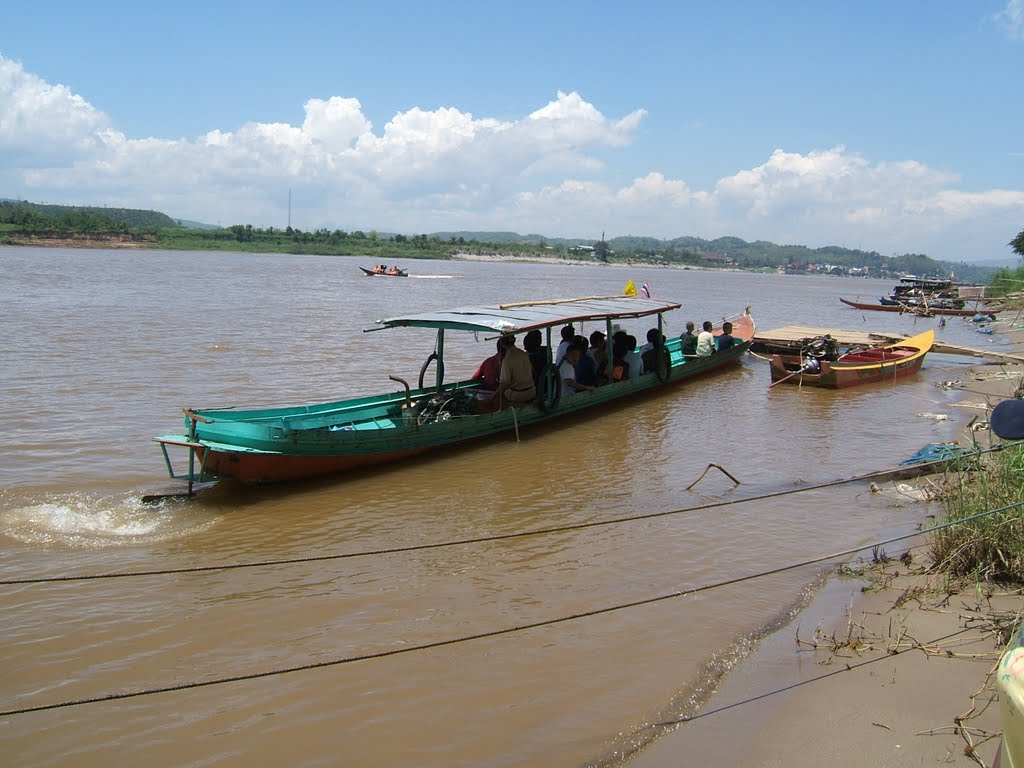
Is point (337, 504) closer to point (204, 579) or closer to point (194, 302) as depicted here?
point (204, 579)

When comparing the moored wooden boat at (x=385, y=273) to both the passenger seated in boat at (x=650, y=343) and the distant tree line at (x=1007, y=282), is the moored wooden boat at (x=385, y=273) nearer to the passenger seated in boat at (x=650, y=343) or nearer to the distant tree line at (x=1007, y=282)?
the distant tree line at (x=1007, y=282)

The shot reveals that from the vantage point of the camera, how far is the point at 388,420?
10750 millimetres

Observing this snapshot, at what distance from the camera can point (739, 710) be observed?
4.58 meters

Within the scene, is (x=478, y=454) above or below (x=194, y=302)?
below

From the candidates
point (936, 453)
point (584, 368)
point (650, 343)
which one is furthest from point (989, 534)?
point (650, 343)

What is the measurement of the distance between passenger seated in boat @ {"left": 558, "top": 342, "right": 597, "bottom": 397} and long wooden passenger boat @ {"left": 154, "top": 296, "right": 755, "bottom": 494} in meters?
0.15

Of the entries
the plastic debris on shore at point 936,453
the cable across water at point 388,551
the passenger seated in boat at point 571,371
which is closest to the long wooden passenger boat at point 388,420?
the passenger seated in boat at point 571,371

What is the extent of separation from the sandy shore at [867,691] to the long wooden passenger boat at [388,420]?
5.45 metres

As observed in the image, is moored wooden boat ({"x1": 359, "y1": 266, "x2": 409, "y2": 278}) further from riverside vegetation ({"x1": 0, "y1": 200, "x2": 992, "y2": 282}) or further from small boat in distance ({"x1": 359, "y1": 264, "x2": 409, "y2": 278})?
riverside vegetation ({"x1": 0, "y1": 200, "x2": 992, "y2": 282})

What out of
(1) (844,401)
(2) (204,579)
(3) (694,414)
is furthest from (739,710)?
(1) (844,401)

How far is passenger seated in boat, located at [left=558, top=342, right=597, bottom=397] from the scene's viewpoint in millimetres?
12905

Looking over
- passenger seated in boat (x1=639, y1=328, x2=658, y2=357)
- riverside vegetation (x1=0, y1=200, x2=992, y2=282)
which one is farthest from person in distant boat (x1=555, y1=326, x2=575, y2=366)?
riverside vegetation (x1=0, y1=200, x2=992, y2=282)

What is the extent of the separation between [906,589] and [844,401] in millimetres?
10751

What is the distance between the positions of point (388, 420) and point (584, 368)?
4.09 meters
